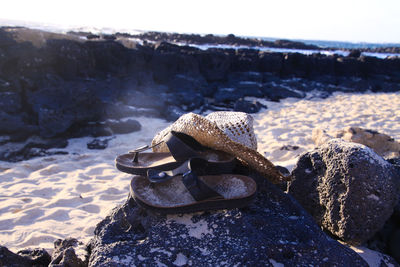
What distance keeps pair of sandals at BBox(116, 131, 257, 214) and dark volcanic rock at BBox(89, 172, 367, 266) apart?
3.1 inches

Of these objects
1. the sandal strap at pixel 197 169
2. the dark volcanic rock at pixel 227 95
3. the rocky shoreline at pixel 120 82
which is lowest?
the dark volcanic rock at pixel 227 95

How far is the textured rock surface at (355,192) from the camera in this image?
1786 millimetres

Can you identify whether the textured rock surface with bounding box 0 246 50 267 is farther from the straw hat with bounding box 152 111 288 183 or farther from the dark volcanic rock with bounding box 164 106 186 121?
the dark volcanic rock with bounding box 164 106 186 121

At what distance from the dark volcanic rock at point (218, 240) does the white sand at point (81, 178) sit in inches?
44.5

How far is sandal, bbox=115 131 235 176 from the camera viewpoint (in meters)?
1.69

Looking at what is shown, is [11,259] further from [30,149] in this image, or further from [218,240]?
[30,149]

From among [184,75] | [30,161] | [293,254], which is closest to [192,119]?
[293,254]

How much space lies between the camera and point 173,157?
1.79m

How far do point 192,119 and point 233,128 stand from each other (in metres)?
0.34

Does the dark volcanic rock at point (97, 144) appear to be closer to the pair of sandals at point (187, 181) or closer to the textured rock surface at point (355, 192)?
the pair of sandals at point (187, 181)

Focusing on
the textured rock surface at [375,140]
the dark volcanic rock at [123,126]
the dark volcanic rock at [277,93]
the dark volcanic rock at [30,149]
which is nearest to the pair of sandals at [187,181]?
the textured rock surface at [375,140]

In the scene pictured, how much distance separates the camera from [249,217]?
145 centimetres

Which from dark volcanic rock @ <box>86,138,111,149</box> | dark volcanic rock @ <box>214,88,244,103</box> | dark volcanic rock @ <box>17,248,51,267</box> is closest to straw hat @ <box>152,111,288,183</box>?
dark volcanic rock @ <box>17,248,51,267</box>

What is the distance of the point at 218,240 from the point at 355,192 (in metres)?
1.05
